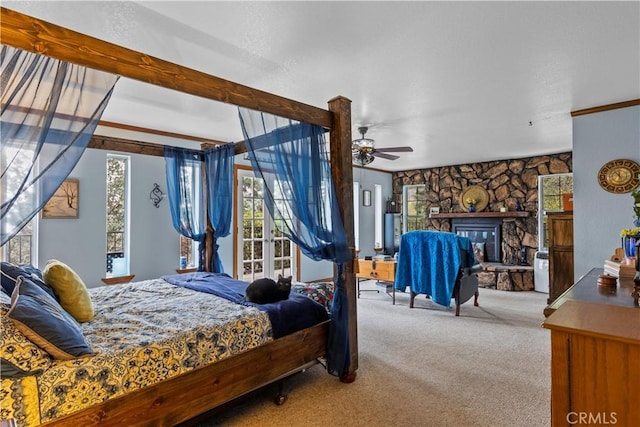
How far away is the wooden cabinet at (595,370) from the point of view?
126cm

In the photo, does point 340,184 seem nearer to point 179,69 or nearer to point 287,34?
point 287,34

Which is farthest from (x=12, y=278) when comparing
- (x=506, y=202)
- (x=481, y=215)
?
(x=506, y=202)

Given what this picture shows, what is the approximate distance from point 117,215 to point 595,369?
15.6 ft

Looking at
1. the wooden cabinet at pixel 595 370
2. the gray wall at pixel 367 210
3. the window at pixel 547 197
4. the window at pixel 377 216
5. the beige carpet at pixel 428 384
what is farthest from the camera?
the window at pixel 377 216

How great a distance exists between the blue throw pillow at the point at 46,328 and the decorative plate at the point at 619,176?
4.91 m

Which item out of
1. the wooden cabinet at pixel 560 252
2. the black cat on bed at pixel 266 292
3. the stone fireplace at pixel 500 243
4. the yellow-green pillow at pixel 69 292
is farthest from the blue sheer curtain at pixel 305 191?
the stone fireplace at pixel 500 243

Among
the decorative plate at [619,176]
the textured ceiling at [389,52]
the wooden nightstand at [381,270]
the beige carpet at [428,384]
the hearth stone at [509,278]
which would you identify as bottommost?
the beige carpet at [428,384]

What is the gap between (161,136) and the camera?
464cm

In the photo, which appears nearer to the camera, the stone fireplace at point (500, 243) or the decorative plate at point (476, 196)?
the stone fireplace at point (500, 243)

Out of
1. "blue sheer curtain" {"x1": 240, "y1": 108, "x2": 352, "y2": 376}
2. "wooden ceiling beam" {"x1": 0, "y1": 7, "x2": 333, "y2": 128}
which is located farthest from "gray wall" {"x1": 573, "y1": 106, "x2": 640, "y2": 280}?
"wooden ceiling beam" {"x1": 0, "y1": 7, "x2": 333, "y2": 128}

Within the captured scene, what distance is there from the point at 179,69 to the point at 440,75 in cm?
214

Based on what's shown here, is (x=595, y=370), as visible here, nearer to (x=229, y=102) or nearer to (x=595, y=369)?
(x=595, y=369)

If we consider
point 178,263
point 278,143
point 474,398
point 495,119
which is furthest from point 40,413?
point 495,119

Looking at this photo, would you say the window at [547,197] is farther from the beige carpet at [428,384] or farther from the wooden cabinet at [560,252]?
the beige carpet at [428,384]
